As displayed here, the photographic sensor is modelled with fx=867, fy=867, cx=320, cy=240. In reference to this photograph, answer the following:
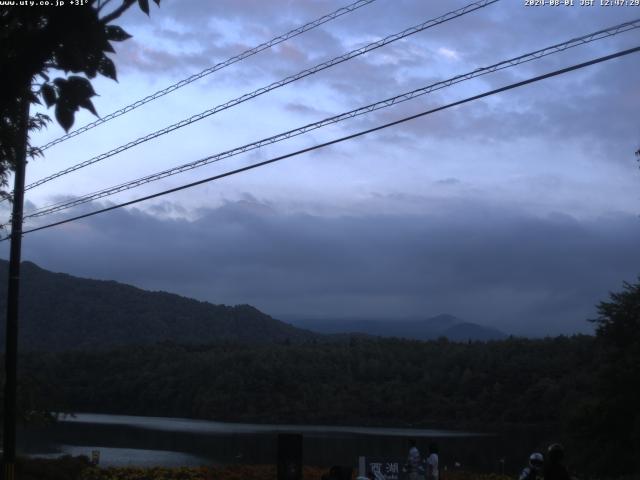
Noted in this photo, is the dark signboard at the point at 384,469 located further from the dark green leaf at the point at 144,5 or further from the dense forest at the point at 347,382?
the dense forest at the point at 347,382

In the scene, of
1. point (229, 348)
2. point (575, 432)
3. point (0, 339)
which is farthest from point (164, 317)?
point (575, 432)

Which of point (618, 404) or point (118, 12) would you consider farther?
point (618, 404)

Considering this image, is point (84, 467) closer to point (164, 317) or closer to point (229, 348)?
point (229, 348)

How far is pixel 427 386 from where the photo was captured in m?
73.6

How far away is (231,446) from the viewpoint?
139ft

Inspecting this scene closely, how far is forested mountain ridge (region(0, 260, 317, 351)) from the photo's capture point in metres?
137

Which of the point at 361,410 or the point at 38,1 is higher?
the point at 38,1

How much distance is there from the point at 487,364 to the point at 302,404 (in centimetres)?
1600

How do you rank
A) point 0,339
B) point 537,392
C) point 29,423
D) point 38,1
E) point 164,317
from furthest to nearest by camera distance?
point 164,317 → point 0,339 → point 537,392 → point 29,423 → point 38,1

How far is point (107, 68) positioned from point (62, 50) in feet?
1.13

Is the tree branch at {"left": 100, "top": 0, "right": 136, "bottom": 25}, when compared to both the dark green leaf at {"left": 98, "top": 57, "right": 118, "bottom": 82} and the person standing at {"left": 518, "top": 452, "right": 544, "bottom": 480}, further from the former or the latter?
the person standing at {"left": 518, "top": 452, "right": 544, "bottom": 480}

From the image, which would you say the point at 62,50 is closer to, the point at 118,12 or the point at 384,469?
the point at 118,12

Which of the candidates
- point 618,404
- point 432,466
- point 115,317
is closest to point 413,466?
point 432,466

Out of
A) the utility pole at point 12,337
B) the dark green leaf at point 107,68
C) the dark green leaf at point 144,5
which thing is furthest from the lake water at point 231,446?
the dark green leaf at point 144,5
